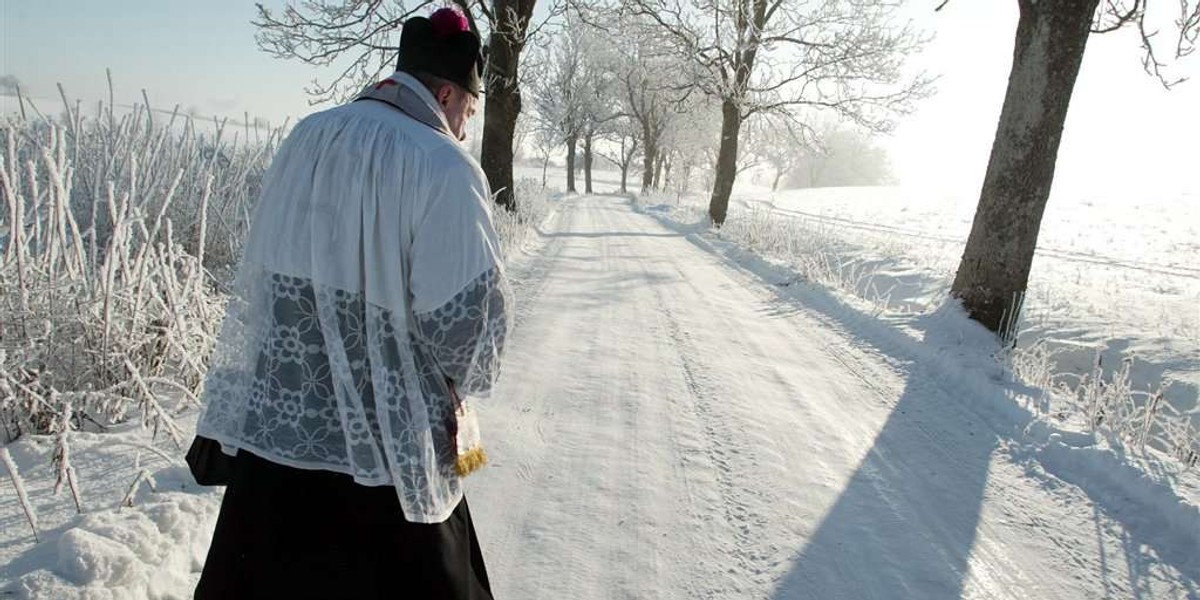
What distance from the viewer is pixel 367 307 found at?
136 centimetres

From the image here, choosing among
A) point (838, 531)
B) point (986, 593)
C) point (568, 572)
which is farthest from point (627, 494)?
point (986, 593)

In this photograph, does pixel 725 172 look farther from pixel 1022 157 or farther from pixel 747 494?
pixel 747 494

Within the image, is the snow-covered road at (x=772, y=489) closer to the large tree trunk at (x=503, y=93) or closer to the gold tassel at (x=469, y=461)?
the gold tassel at (x=469, y=461)

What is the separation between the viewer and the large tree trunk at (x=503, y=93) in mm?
10391

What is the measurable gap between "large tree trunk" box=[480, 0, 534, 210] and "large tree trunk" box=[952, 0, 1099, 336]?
7.16m

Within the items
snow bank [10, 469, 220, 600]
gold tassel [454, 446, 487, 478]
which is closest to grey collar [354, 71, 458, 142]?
gold tassel [454, 446, 487, 478]

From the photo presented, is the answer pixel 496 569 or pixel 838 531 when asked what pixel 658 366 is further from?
pixel 496 569

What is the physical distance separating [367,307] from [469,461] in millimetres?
451

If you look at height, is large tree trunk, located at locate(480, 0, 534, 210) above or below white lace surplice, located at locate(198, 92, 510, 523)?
above

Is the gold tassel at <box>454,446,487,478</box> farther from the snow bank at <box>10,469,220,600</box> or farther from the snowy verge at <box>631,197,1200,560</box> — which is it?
the snowy verge at <box>631,197,1200,560</box>

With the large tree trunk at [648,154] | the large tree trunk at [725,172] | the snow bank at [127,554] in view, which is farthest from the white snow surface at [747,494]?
the large tree trunk at [648,154]

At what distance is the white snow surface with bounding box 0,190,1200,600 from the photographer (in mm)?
2184

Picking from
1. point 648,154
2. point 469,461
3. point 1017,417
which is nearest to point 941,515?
point 1017,417

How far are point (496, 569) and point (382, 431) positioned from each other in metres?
1.20
